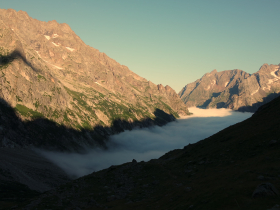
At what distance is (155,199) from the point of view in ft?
136

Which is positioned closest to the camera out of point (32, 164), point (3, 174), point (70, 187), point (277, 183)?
point (277, 183)

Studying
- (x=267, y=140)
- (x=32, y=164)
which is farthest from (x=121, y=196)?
(x=32, y=164)

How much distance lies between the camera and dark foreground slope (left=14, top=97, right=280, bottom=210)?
91.5 feet

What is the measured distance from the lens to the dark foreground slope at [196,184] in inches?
1098

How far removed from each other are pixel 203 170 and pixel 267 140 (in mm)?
17064

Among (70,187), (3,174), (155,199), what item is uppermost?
(3,174)

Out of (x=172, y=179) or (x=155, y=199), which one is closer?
(x=155, y=199)

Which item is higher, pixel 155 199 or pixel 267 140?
pixel 267 140

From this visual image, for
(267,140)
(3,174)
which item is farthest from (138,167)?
(3,174)

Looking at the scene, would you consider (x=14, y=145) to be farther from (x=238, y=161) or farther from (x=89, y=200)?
(x=238, y=161)

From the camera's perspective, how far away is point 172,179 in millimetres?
52281

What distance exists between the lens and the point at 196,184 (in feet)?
133

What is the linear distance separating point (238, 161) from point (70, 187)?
150 ft

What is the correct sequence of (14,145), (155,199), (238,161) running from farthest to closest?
(14,145), (238,161), (155,199)
